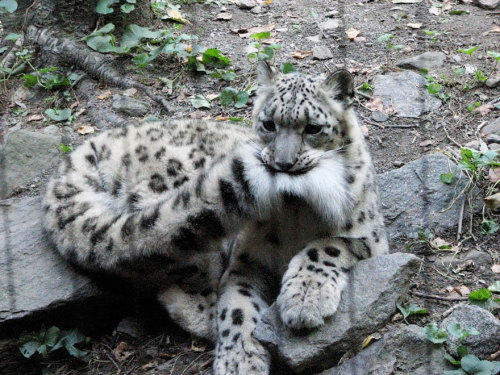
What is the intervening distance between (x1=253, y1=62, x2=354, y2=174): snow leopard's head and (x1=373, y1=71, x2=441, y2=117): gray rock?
2.07 m

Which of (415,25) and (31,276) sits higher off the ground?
(415,25)

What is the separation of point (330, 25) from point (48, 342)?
487 centimetres

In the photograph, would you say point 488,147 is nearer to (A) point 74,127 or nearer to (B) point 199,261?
(B) point 199,261

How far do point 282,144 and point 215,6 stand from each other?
4.80m

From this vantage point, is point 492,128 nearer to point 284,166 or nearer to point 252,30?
point 284,166

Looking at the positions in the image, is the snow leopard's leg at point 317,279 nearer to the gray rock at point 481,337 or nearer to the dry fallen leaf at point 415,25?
the gray rock at point 481,337

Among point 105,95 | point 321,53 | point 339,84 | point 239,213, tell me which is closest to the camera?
point 239,213

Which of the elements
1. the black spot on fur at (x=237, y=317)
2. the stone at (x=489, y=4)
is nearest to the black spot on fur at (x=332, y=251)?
the black spot on fur at (x=237, y=317)

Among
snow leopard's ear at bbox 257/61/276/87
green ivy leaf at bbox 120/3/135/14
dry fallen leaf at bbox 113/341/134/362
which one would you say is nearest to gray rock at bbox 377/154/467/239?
snow leopard's ear at bbox 257/61/276/87

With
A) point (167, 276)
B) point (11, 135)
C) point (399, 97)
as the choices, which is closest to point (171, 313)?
point (167, 276)

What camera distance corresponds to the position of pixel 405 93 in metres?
6.47

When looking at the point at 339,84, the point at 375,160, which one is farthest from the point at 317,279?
the point at 375,160

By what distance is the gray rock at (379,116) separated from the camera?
248 inches

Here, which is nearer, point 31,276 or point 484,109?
point 31,276
